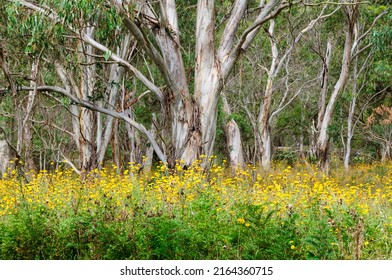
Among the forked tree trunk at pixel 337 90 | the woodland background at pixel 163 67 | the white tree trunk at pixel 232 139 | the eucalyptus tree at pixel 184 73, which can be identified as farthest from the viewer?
the white tree trunk at pixel 232 139

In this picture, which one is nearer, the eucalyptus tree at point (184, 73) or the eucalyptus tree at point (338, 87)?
the eucalyptus tree at point (184, 73)

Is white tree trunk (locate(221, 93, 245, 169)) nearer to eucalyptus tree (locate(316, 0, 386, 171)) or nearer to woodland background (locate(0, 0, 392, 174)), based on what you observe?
woodland background (locate(0, 0, 392, 174))

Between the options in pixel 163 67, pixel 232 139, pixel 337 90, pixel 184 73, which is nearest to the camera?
pixel 163 67

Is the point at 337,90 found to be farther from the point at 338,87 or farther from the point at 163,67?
the point at 163,67

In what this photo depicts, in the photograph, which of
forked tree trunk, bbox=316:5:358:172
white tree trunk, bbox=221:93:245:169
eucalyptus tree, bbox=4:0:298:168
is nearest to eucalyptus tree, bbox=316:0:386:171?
forked tree trunk, bbox=316:5:358:172

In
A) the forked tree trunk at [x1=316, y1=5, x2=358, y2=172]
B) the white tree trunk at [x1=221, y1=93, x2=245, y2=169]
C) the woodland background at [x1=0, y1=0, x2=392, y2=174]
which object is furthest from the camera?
the white tree trunk at [x1=221, y1=93, x2=245, y2=169]

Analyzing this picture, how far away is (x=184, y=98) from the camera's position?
35.6 feet

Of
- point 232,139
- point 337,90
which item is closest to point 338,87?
point 337,90

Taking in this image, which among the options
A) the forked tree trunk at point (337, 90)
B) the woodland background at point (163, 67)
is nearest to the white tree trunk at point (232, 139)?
the woodland background at point (163, 67)

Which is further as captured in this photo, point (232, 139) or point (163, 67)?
point (232, 139)

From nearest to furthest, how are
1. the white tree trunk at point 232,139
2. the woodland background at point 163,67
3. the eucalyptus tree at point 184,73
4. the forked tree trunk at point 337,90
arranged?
1. the woodland background at point 163,67
2. the eucalyptus tree at point 184,73
3. the forked tree trunk at point 337,90
4. the white tree trunk at point 232,139

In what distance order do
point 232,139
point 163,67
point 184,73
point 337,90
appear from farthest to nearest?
point 232,139 < point 337,90 < point 184,73 < point 163,67

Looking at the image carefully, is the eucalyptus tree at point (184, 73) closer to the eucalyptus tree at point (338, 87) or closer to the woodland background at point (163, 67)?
the woodland background at point (163, 67)

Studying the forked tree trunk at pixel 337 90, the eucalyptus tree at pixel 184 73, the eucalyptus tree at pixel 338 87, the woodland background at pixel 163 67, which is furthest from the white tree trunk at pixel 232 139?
the eucalyptus tree at pixel 184 73
